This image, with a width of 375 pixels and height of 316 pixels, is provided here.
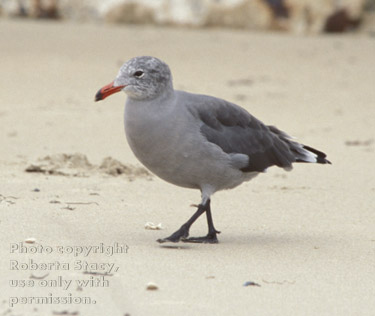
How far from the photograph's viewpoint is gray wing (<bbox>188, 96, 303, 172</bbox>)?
5.77 meters

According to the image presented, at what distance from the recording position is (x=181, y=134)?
5.52 m

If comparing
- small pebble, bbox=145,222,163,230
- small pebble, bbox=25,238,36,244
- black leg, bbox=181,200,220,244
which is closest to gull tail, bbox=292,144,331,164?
black leg, bbox=181,200,220,244

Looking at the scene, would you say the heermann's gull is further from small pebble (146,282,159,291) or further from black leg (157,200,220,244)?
small pebble (146,282,159,291)

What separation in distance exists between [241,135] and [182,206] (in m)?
0.98

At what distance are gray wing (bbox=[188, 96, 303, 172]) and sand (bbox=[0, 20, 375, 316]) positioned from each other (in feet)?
1.63

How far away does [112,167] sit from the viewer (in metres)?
7.66

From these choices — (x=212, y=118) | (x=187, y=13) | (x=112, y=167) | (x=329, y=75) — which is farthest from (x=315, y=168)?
(x=187, y=13)

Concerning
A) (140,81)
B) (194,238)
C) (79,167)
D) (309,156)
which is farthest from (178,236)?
(79,167)

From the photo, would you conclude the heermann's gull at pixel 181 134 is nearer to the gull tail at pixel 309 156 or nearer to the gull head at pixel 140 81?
the gull head at pixel 140 81

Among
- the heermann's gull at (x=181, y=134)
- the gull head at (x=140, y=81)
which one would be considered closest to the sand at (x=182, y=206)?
the heermann's gull at (x=181, y=134)

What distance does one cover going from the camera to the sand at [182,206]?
440 cm

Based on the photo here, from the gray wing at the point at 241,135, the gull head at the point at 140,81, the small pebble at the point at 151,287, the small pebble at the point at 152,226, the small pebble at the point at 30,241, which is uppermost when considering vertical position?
the gull head at the point at 140,81

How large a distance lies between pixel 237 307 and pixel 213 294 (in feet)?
0.70

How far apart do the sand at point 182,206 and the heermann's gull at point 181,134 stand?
1.41 feet
